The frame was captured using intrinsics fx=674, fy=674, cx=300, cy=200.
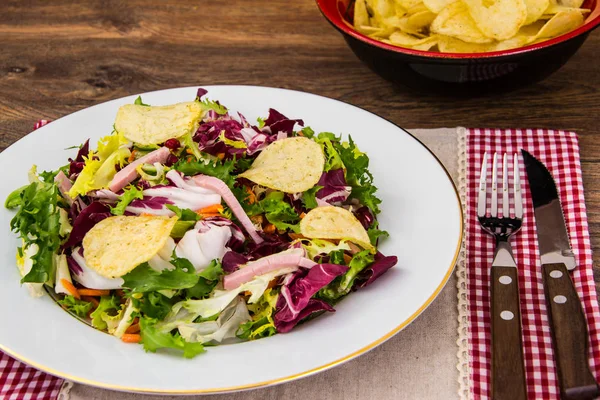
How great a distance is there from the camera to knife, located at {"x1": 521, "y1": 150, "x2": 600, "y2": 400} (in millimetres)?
1644

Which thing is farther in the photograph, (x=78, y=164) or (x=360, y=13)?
(x=360, y=13)

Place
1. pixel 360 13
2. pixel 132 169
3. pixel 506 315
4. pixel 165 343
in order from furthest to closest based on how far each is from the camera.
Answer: pixel 360 13 < pixel 132 169 < pixel 506 315 < pixel 165 343

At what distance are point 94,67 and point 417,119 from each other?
5.63 feet

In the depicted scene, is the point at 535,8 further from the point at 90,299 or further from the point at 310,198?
the point at 90,299

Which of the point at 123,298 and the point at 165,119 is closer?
the point at 123,298

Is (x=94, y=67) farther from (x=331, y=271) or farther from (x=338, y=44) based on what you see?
(x=331, y=271)

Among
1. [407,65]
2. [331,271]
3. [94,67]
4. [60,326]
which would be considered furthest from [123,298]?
[94,67]

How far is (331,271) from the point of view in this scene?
5.97ft

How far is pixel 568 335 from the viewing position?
1762mm

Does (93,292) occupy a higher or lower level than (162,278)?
lower

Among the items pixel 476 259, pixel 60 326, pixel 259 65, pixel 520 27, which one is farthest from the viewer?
pixel 259 65

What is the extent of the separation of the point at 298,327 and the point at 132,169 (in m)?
0.74

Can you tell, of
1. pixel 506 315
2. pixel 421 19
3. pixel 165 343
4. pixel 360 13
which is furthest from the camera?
pixel 360 13

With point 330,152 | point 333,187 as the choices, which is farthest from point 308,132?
point 333,187
